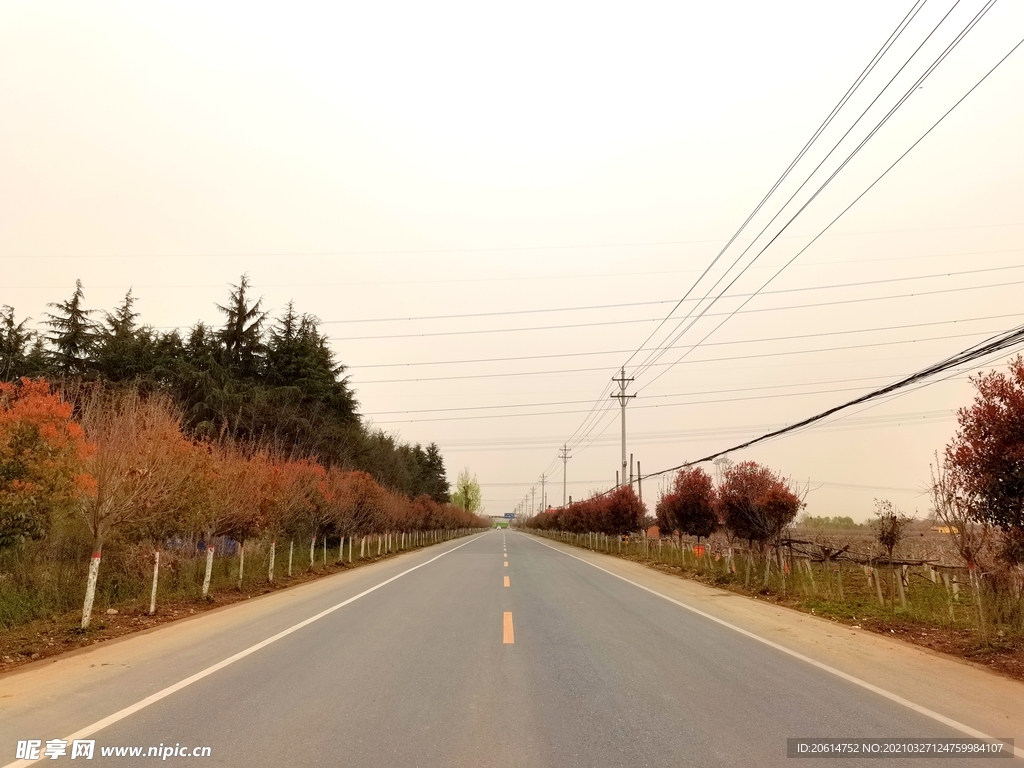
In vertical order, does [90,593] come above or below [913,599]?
above

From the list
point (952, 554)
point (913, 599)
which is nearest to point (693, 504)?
point (913, 599)

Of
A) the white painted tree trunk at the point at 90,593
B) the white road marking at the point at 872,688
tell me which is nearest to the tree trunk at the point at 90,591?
the white painted tree trunk at the point at 90,593

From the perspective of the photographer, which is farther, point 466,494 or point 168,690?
point 466,494

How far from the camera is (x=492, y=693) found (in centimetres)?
647

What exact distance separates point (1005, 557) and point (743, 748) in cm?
718

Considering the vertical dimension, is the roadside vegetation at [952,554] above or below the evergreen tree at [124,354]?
below

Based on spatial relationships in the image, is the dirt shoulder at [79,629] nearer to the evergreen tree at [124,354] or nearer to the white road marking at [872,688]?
the white road marking at [872,688]

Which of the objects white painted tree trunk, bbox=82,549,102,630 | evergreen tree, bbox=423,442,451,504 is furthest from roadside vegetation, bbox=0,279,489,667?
evergreen tree, bbox=423,442,451,504

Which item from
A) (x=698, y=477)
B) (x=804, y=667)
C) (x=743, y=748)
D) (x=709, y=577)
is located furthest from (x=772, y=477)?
(x=743, y=748)

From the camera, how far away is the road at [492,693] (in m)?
4.99

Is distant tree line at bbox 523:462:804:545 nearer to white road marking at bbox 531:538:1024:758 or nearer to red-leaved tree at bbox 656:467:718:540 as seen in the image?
red-leaved tree at bbox 656:467:718:540

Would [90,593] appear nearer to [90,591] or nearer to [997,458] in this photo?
[90,591]

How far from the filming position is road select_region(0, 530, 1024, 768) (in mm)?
4992

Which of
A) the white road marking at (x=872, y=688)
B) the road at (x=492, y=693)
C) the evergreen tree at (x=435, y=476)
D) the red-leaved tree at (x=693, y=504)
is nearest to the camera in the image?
the road at (x=492, y=693)
